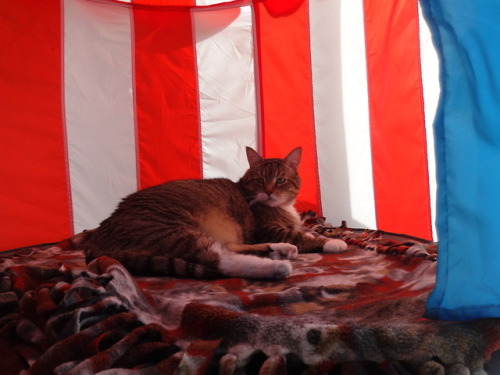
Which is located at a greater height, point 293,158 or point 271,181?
point 293,158

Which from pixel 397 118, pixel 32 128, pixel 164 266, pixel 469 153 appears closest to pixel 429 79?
pixel 397 118

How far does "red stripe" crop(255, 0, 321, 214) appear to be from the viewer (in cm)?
313

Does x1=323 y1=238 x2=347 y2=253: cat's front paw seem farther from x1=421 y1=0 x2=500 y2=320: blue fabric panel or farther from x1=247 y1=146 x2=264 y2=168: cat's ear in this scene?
x1=421 y1=0 x2=500 y2=320: blue fabric panel

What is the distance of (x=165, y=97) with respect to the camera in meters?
3.10

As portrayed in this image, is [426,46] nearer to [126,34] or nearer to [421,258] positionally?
[421,258]

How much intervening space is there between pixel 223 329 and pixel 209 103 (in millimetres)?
2385

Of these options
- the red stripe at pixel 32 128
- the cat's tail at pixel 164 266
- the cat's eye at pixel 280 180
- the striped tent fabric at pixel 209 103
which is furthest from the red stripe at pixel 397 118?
the red stripe at pixel 32 128

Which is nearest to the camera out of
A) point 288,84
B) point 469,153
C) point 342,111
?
point 469,153

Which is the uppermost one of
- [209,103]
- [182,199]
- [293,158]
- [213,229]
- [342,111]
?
[209,103]

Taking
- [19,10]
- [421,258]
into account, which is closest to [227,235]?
[421,258]

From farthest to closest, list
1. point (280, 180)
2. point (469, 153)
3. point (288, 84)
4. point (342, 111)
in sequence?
1. point (288, 84)
2. point (342, 111)
3. point (280, 180)
4. point (469, 153)

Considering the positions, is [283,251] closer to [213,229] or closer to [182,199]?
[213,229]

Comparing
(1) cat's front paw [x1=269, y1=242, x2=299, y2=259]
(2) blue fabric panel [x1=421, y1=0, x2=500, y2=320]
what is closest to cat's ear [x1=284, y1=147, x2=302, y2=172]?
(1) cat's front paw [x1=269, y1=242, x2=299, y2=259]

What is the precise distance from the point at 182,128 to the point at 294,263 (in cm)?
154
